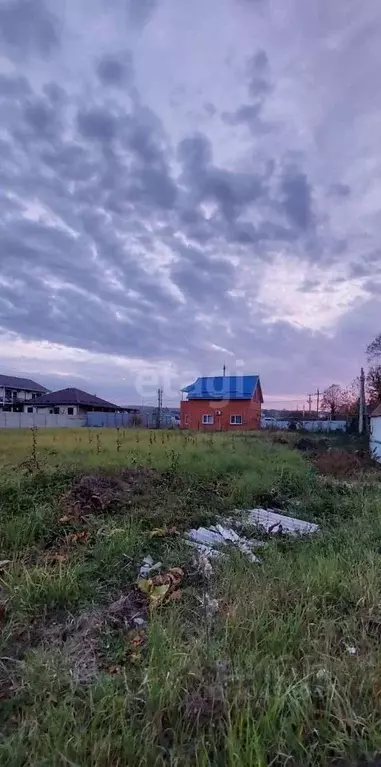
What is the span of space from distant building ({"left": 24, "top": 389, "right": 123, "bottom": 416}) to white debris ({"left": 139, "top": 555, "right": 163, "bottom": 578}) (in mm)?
33972

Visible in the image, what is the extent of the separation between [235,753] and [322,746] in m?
0.35

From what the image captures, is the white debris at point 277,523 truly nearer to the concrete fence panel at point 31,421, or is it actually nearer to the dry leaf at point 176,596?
the dry leaf at point 176,596

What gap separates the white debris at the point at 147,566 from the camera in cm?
326

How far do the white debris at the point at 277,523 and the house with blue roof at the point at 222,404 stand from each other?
21.2 m

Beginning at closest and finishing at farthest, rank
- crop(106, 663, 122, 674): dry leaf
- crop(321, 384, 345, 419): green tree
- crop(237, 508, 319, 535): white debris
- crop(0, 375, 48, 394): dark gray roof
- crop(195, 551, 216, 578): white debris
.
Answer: crop(106, 663, 122, 674): dry leaf → crop(195, 551, 216, 578): white debris → crop(237, 508, 319, 535): white debris → crop(321, 384, 345, 419): green tree → crop(0, 375, 48, 394): dark gray roof

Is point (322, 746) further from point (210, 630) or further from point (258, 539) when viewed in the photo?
point (258, 539)

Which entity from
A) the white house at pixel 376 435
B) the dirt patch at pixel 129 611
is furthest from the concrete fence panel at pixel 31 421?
the dirt patch at pixel 129 611

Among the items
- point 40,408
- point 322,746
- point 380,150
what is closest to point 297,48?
point 380,150

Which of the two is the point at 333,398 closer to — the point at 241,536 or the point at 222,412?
the point at 222,412

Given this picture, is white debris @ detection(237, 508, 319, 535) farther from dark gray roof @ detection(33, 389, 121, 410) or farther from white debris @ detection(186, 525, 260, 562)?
dark gray roof @ detection(33, 389, 121, 410)

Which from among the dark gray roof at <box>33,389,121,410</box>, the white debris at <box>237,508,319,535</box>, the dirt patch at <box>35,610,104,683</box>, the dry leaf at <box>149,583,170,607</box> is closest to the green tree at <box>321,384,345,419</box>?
the dark gray roof at <box>33,389,121,410</box>

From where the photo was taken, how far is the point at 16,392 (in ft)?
139

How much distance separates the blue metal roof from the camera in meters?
28.1

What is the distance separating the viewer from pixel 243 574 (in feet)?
9.99
